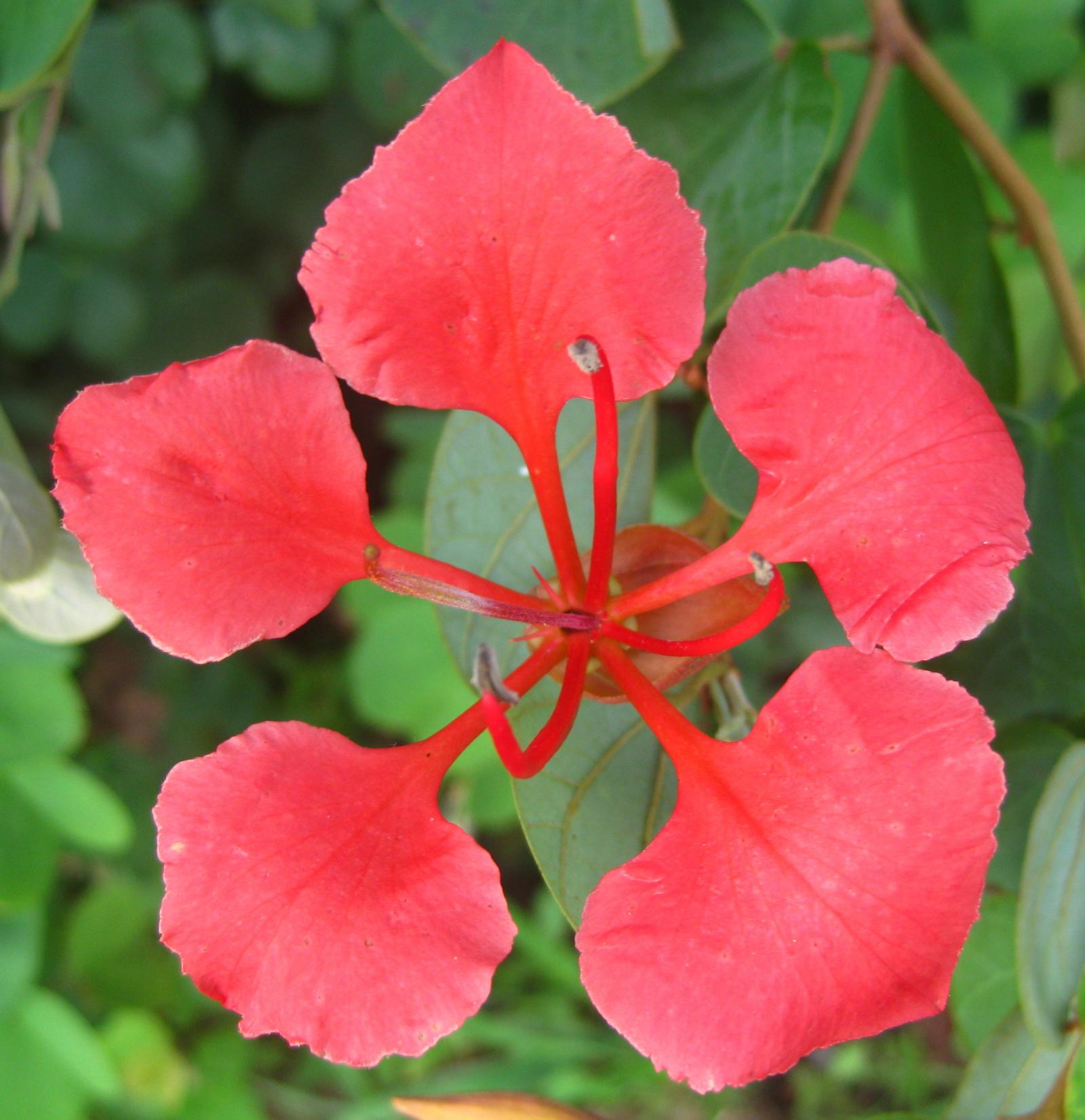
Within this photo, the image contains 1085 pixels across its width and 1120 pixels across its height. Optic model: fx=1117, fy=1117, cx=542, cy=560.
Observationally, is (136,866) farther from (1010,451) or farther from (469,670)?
(1010,451)

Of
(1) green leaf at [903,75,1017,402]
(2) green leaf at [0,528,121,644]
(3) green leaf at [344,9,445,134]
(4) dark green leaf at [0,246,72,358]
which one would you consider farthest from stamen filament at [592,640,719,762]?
(4) dark green leaf at [0,246,72,358]

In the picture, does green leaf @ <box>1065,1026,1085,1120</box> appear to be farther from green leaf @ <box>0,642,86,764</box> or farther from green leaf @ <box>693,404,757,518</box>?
green leaf @ <box>0,642,86,764</box>

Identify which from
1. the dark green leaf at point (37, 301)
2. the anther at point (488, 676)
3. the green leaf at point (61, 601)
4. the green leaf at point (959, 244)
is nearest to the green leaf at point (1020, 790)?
the green leaf at point (959, 244)

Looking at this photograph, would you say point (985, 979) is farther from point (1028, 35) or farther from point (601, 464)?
point (1028, 35)

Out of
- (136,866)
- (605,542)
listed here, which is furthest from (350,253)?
(136,866)

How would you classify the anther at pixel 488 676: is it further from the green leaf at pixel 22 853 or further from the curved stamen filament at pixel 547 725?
the green leaf at pixel 22 853

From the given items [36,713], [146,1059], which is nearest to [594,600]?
[36,713]
